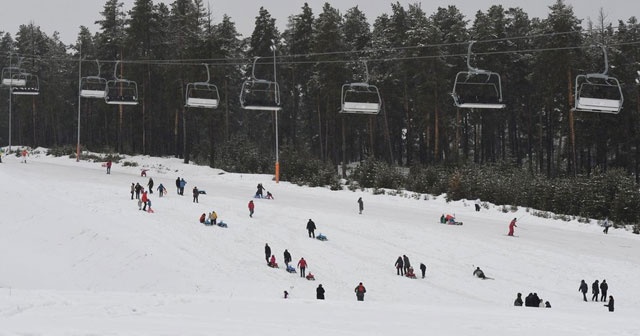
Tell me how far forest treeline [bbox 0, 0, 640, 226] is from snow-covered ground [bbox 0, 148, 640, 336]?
32.4 ft

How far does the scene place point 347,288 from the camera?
26.3 m

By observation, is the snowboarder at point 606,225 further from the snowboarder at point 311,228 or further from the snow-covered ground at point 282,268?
the snowboarder at point 311,228

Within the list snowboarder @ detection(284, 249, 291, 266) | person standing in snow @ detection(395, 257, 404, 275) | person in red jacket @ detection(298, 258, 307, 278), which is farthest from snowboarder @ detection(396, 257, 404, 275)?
snowboarder @ detection(284, 249, 291, 266)

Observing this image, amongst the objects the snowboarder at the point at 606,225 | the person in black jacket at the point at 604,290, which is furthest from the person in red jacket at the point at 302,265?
the snowboarder at the point at 606,225

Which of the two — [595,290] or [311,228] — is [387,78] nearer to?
[311,228]

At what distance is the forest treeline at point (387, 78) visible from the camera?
53.7 meters

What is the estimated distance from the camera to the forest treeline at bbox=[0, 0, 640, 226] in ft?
176

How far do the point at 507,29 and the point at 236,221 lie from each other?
43929mm

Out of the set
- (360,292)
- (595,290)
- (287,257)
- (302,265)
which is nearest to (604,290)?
(595,290)

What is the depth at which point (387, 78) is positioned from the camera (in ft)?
216

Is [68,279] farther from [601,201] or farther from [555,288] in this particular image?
[601,201]

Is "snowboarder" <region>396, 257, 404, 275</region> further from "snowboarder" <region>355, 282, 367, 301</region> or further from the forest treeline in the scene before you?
the forest treeline

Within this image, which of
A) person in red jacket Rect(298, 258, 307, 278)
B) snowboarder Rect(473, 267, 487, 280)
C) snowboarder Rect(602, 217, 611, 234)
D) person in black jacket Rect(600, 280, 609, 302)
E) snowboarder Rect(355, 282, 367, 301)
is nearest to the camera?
snowboarder Rect(355, 282, 367, 301)

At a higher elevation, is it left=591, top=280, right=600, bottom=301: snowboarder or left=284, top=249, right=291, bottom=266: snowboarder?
left=284, top=249, right=291, bottom=266: snowboarder
